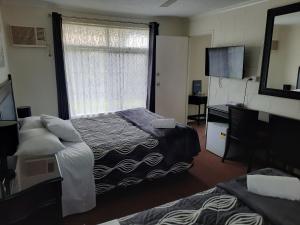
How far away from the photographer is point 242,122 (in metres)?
2.96

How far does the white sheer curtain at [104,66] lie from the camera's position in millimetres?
3908

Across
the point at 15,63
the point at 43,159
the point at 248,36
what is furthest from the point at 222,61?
the point at 15,63

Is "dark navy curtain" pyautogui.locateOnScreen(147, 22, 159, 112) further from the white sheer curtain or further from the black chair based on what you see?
the black chair

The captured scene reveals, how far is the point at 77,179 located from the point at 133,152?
0.63m

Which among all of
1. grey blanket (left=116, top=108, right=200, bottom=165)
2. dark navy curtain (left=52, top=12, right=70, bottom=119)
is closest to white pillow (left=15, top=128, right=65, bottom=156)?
grey blanket (left=116, top=108, right=200, bottom=165)

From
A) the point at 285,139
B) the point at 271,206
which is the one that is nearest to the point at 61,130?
the point at 271,206

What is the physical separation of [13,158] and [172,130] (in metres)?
1.71

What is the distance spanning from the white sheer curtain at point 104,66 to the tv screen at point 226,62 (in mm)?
1346

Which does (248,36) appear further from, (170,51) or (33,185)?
(33,185)

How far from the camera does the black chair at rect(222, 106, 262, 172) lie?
113 inches

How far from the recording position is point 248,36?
3.30 metres

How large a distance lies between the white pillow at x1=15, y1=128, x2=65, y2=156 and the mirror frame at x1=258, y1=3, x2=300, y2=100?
9.04 ft

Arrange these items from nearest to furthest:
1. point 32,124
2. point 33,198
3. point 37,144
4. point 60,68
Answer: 1. point 33,198
2. point 37,144
3. point 32,124
4. point 60,68

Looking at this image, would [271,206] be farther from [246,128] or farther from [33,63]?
[33,63]
